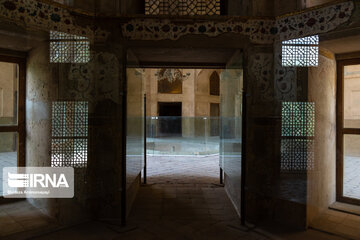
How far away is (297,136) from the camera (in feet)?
12.2

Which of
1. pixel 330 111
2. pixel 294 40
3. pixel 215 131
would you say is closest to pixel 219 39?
pixel 294 40

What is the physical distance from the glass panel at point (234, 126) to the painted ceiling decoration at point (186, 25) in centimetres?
48

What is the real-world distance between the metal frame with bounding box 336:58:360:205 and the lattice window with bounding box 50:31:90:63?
414 centimetres

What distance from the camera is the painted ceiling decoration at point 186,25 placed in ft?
10.3

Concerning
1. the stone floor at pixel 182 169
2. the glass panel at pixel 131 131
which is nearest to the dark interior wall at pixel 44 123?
the glass panel at pixel 131 131

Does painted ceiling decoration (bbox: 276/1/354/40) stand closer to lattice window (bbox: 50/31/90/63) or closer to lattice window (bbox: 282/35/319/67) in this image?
lattice window (bbox: 282/35/319/67)

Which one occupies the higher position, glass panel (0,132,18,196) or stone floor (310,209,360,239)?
glass panel (0,132,18,196)

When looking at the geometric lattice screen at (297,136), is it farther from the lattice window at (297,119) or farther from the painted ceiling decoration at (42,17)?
the painted ceiling decoration at (42,17)

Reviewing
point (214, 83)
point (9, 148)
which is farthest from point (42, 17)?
point (214, 83)

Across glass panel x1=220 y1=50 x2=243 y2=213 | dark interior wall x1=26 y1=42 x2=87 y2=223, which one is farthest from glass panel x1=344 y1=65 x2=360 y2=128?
dark interior wall x1=26 y1=42 x2=87 y2=223

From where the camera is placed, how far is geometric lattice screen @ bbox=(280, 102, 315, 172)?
3.70 meters

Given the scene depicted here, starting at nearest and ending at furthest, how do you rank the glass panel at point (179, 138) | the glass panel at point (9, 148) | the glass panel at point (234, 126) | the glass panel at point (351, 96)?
the glass panel at point (234, 126) < the glass panel at point (351, 96) < the glass panel at point (9, 148) < the glass panel at point (179, 138)

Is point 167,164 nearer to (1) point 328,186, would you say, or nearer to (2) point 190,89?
(1) point 328,186

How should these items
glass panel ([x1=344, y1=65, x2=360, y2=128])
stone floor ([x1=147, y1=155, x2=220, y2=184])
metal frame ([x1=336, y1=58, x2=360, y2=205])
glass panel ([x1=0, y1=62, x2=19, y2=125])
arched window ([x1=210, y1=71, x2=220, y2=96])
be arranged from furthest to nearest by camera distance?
arched window ([x1=210, y1=71, x2=220, y2=96])
stone floor ([x1=147, y1=155, x2=220, y2=184])
glass panel ([x1=0, y1=62, x2=19, y2=125])
metal frame ([x1=336, y1=58, x2=360, y2=205])
glass panel ([x1=344, y1=65, x2=360, y2=128])
